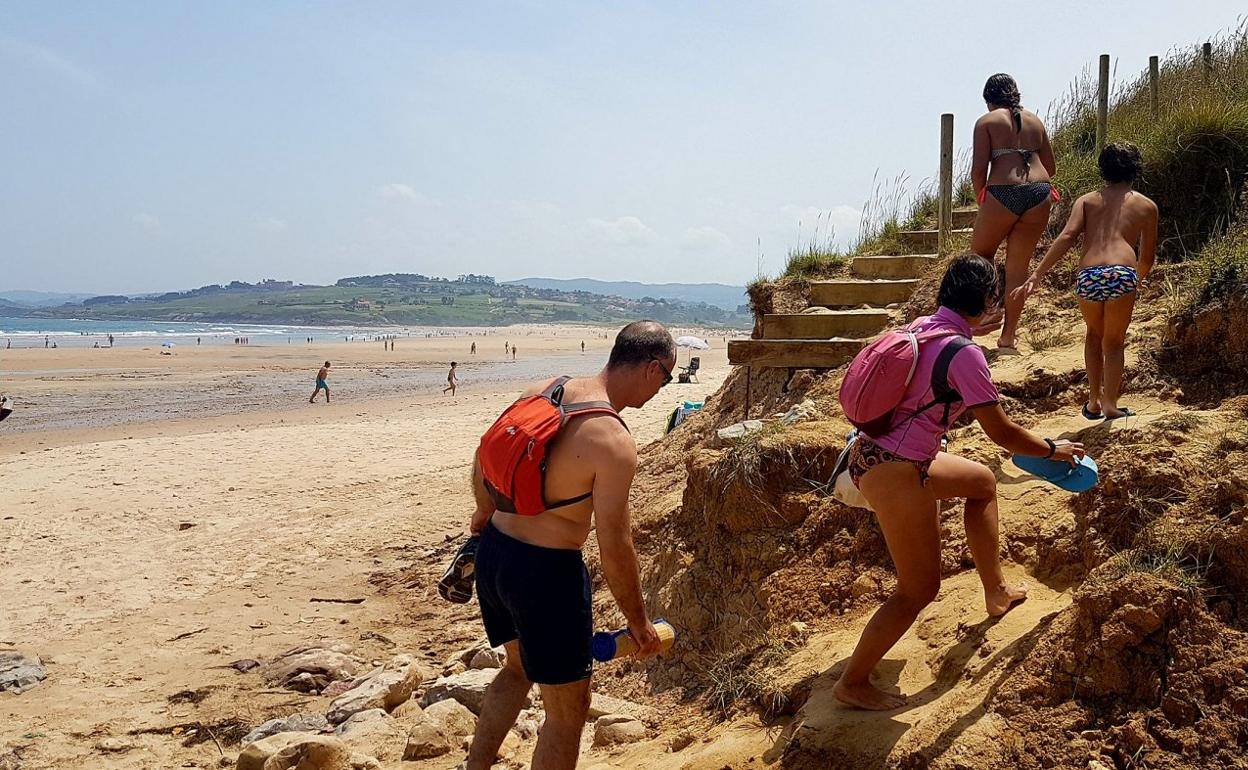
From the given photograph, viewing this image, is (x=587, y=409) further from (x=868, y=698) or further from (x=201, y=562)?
(x=201, y=562)

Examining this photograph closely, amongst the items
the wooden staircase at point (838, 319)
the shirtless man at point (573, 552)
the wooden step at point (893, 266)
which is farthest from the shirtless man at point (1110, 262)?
the wooden step at point (893, 266)

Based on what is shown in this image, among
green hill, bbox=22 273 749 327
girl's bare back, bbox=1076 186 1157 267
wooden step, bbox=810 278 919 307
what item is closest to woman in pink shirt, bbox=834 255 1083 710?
girl's bare back, bbox=1076 186 1157 267

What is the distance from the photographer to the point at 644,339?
348cm

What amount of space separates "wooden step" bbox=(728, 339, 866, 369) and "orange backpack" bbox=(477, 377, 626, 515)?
4483 mm

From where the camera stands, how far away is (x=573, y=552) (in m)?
3.40

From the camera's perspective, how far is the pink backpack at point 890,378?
331 centimetres

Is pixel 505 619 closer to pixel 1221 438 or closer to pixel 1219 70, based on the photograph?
pixel 1221 438

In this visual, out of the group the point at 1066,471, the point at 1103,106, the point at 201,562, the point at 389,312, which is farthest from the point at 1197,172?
the point at 389,312

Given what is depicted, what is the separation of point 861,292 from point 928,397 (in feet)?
19.0

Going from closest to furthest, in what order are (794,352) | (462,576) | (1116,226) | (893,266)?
(462,576) → (1116,226) → (794,352) → (893,266)

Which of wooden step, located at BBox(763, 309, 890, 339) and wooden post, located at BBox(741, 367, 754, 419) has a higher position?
wooden step, located at BBox(763, 309, 890, 339)

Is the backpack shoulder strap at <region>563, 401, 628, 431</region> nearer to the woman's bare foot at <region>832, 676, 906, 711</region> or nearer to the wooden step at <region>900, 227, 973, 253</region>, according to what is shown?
the woman's bare foot at <region>832, 676, 906, 711</region>

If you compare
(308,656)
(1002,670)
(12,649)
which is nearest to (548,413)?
(1002,670)

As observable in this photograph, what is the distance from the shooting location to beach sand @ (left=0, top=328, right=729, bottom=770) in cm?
600
